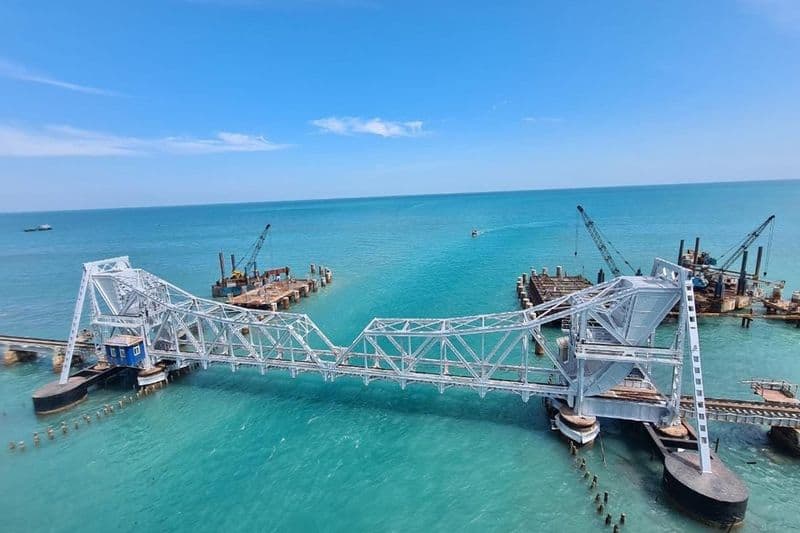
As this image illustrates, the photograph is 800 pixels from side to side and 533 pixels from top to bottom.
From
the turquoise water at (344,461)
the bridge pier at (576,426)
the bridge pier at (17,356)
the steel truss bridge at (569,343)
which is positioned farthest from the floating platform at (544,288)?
the bridge pier at (17,356)

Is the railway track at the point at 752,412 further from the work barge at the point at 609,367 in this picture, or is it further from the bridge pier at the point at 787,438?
the bridge pier at the point at 787,438

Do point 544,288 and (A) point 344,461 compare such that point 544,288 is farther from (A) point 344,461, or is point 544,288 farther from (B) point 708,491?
(A) point 344,461

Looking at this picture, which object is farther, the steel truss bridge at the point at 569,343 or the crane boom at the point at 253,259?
the crane boom at the point at 253,259

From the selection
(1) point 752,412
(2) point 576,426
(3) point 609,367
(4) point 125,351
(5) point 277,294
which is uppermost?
(3) point 609,367

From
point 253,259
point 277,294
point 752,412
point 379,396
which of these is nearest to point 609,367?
point 752,412

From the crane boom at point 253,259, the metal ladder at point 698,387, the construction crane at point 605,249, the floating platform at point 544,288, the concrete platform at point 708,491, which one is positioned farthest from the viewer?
the crane boom at point 253,259

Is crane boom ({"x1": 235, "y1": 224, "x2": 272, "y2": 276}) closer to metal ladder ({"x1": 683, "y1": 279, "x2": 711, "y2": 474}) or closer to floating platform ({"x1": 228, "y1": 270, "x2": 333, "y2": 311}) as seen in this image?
floating platform ({"x1": 228, "y1": 270, "x2": 333, "y2": 311})

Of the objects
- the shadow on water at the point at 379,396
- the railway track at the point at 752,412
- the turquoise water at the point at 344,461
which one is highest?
the railway track at the point at 752,412

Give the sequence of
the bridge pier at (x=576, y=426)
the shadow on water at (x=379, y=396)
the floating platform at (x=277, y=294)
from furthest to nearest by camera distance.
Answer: the floating platform at (x=277, y=294), the shadow on water at (x=379, y=396), the bridge pier at (x=576, y=426)
